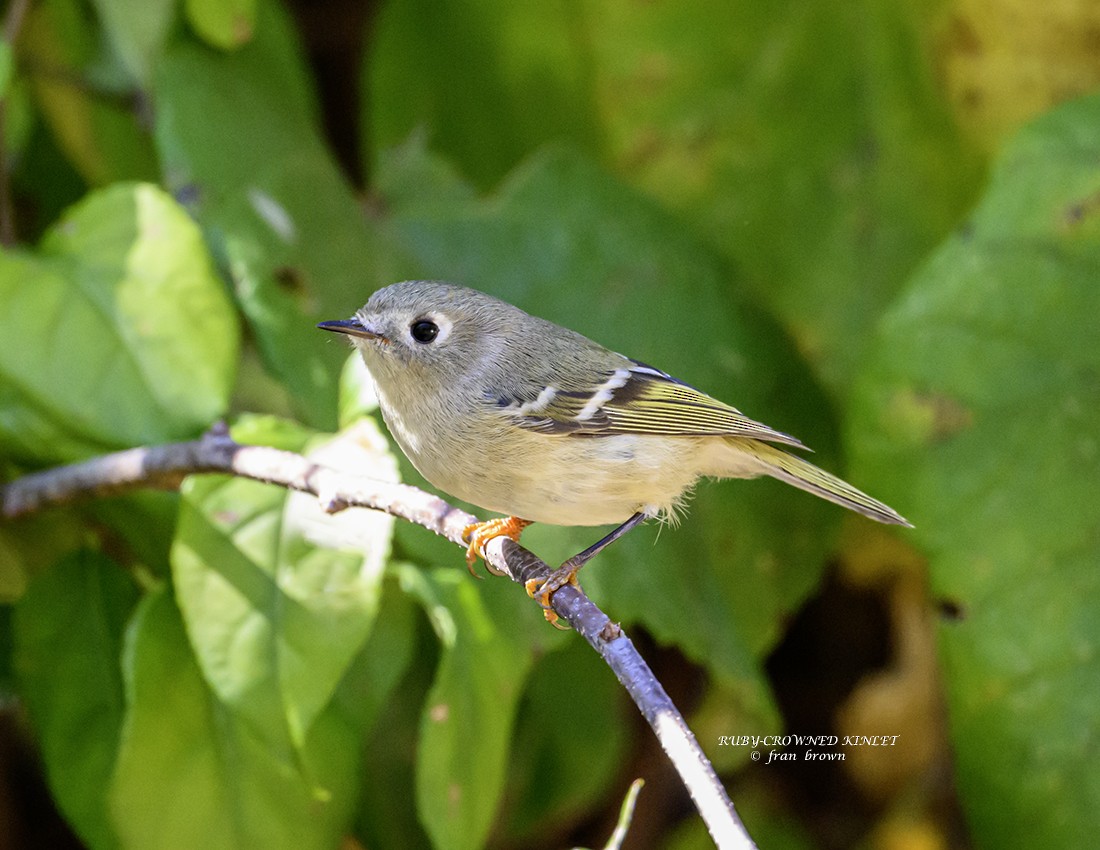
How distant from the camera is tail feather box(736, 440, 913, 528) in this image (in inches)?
61.6

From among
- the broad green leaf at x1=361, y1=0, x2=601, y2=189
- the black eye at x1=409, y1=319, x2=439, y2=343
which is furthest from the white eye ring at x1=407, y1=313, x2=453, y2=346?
the broad green leaf at x1=361, y1=0, x2=601, y2=189

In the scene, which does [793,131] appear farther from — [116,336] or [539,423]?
[116,336]

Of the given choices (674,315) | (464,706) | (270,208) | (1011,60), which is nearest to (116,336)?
(270,208)

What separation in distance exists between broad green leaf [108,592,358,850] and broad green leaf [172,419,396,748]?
0.37ft

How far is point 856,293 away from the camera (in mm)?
2436

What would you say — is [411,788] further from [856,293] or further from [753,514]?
[856,293]

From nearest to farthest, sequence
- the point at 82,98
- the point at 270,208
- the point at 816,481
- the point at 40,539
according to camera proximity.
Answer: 1. the point at 816,481
2. the point at 40,539
3. the point at 270,208
4. the point at 82,98

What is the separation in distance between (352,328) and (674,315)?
34.8 inches

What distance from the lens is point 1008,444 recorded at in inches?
76.7

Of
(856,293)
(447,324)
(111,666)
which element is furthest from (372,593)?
(856,293)

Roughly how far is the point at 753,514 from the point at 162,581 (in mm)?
1016

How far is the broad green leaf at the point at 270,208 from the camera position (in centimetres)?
183

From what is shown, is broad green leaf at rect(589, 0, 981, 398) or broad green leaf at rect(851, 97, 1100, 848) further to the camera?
broad green leaf at rect(589, 0, 981, 398)

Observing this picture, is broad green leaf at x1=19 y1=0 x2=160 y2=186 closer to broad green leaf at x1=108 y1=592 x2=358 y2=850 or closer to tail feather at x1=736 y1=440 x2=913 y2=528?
broad green leaf at x1=108 y1=592 x2=358 y2=850
